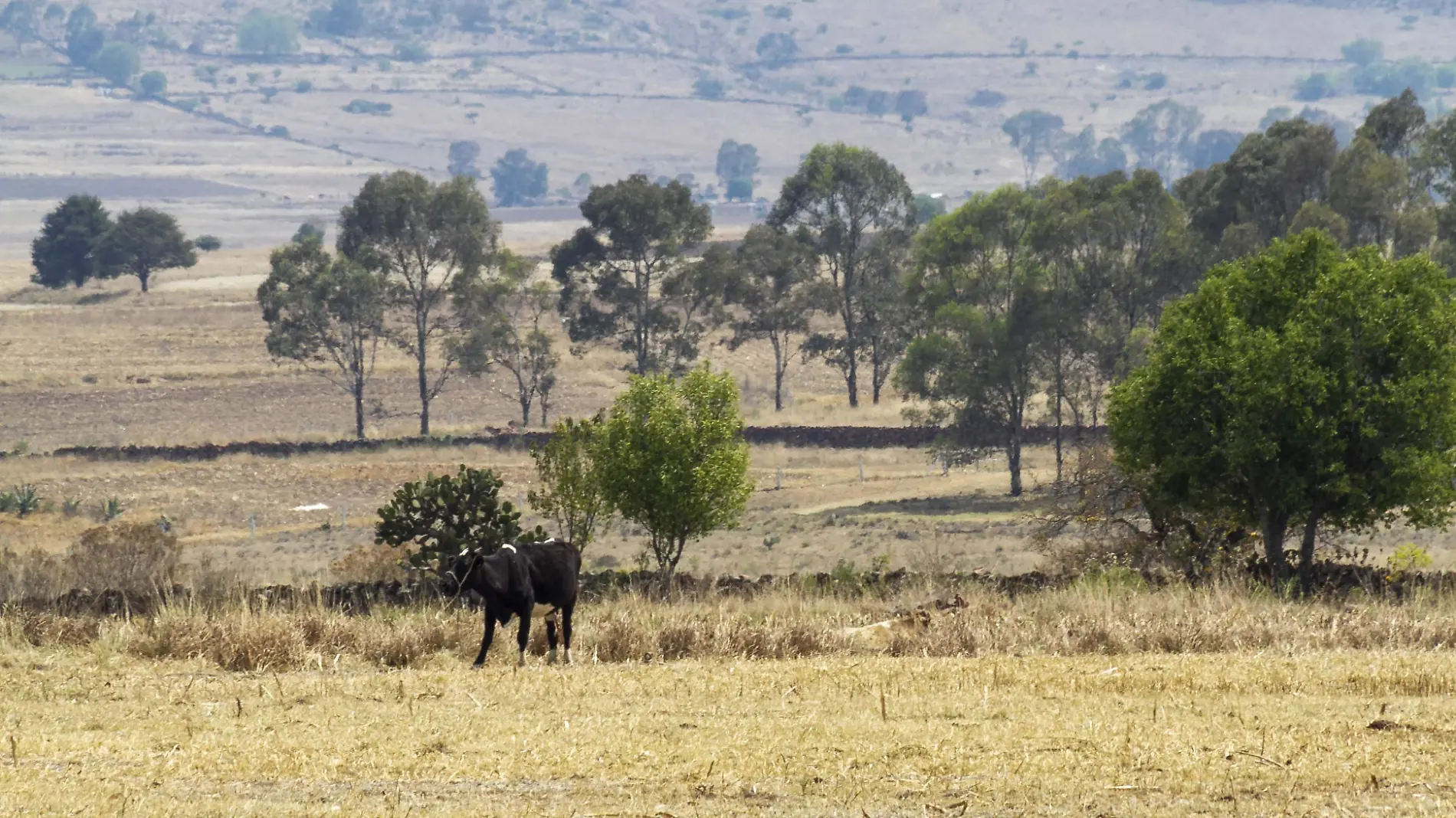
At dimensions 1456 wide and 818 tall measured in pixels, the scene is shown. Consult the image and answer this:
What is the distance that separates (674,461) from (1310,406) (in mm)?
10157

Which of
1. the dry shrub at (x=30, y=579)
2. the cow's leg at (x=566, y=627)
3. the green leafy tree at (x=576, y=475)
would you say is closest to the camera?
the cow's leg at (x=566, y=627)

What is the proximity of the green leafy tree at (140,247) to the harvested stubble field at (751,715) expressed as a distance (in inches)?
4372

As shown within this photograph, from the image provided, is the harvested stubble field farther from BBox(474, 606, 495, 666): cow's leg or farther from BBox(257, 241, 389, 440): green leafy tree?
BBox(257, 241, 389, 440): green leafy tree

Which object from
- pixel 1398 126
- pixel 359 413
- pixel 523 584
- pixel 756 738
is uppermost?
pixel 1398 126

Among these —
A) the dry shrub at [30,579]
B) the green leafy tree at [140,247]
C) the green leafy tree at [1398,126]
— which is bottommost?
the dry shrub at [30,579]

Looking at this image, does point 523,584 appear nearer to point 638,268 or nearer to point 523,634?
point 523,634

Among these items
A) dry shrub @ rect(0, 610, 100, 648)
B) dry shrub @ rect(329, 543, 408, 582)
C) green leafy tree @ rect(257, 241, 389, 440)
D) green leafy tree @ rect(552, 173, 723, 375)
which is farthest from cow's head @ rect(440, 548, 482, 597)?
green leafy tree @ rect(552, 173, 723, 375)

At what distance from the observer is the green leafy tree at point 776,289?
9388 centimetres

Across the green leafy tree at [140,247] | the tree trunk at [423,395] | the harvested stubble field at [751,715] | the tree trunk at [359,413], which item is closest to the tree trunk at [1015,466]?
the tree trunk at [423,395]

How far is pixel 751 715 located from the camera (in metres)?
14.3

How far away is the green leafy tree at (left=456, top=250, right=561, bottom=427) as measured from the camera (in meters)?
89.7

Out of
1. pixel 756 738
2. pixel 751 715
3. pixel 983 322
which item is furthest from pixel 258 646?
pixel 983 322

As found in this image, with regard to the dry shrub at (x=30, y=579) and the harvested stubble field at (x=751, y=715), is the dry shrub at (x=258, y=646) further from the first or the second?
the dry shrub at (x=30, y=579)

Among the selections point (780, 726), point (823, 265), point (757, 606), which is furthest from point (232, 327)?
point (780, 726)
